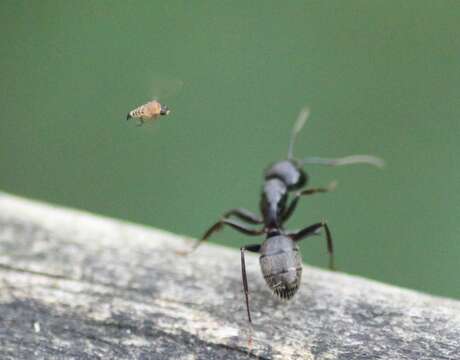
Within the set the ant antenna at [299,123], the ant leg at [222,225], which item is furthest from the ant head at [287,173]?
the ant leg at [222,225]

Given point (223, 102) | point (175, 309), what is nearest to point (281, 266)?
point (175, 309)

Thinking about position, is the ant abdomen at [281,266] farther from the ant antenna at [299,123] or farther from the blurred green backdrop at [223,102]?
the blurred green backdrop at [223,102]

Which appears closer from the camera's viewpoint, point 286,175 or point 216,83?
point 286,175

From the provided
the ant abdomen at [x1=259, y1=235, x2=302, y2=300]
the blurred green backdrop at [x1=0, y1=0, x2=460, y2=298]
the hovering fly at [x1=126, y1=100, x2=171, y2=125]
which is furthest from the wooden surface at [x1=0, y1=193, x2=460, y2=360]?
the blurred green backdrop at [x1=0, y1=0, x2=460, y2=298]

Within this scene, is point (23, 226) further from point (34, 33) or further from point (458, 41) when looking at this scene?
point (458, 41)

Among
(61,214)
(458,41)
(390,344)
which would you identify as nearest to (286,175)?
(61,214)

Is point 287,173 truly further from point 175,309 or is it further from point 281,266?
point 175,309

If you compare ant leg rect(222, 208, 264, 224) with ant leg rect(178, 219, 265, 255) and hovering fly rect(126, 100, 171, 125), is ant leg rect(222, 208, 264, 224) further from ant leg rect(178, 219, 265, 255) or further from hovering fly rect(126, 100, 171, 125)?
hovering fly rect(126, 100, 171, 125)

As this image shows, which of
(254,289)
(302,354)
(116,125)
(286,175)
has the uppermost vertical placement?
(116,125)
